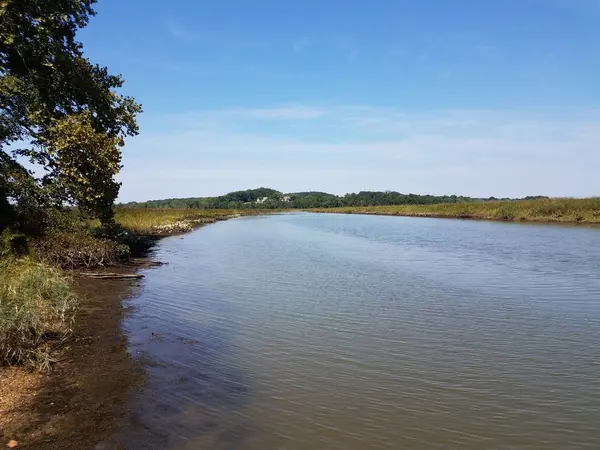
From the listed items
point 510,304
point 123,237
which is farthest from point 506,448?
point 123,237

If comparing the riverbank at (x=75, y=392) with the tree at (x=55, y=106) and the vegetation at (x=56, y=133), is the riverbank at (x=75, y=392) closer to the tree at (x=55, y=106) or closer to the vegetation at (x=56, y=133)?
the vegetation at (x=56, y=133)

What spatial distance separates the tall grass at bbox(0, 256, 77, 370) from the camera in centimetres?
595

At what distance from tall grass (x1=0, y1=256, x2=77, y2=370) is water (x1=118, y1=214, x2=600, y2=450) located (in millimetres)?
1566

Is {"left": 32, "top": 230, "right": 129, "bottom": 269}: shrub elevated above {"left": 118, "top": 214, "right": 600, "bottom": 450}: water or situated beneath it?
elevated above

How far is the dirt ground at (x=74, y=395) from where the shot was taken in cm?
480

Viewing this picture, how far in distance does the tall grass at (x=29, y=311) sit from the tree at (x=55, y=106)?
6.68 m

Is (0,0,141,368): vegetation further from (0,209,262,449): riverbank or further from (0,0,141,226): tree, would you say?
(0,209,262,449): riverbank

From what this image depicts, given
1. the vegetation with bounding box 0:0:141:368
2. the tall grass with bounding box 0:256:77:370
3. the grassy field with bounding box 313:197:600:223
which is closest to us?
the tall grass with bounding box 0:256:77:370

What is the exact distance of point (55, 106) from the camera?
15453 mm

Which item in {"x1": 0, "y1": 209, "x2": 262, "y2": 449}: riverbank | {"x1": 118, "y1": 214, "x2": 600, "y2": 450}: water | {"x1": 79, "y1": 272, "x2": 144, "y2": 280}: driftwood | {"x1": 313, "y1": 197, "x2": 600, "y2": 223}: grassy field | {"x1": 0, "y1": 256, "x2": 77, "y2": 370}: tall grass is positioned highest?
{"x1": 313, "y1": 197, "x2": 600, "y2": 223}: grassy field

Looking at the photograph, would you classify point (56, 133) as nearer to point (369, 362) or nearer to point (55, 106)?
point (55, 106)

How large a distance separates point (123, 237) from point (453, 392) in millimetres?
19604

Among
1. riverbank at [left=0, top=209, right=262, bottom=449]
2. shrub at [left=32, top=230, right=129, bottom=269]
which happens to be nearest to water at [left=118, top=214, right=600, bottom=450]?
riverbank at [left=0, top=209, right=262, bottom=449]

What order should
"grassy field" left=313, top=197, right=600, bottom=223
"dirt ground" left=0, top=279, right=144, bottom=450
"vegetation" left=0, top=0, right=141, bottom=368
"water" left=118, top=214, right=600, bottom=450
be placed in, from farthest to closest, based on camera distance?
"grassy field" left=313, top=197, right=600, bottom=223 < "vegetation" left=0, top=0, right=141, bottom=368 < "water" left=118, top=214, right=600, bottom=450 < "dirt ground" left=0, top=279, right=144, bottom=450
